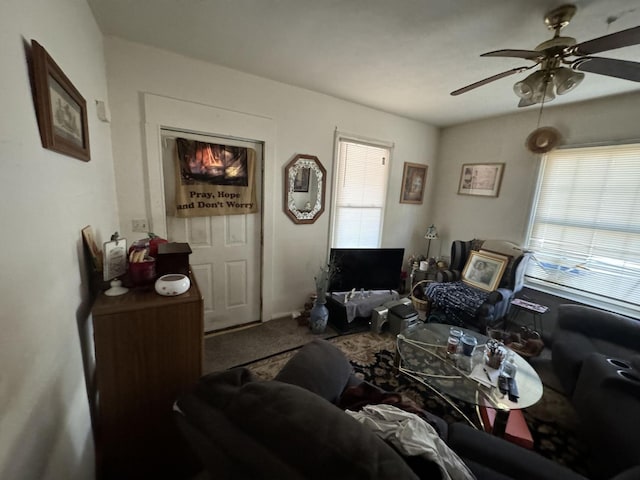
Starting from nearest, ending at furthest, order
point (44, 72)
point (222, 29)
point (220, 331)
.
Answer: point (44, 72), point (222, 29), point (220, 331)

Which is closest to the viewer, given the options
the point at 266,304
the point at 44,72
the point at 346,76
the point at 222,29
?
the point at 44,72

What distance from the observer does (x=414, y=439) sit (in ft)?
2.41

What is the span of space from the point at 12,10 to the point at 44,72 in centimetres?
15

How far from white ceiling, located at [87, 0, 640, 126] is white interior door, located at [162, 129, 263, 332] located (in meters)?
0.72

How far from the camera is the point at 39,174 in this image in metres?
0.83

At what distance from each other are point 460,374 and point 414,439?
1165 mm

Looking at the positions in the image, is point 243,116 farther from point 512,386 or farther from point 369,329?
point 512,386

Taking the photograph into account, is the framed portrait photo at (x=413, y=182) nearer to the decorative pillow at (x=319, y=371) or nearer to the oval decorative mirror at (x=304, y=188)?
the oval decorative mirror at (x=304, y=188)

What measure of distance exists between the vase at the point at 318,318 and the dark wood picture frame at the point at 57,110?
6.93 feet

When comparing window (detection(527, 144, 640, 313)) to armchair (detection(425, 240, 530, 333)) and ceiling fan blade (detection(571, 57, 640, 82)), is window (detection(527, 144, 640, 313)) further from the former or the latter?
ceiling fan blade (detection(571, 57, 640, 82))

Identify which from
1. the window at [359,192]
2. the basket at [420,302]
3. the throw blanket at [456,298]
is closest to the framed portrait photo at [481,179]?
the window at [359,192]

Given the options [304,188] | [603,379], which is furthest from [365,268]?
[603,379]

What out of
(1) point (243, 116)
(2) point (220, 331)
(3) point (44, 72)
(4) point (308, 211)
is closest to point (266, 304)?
(2) point (220, 331)

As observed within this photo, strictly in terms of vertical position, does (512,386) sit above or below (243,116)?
below
